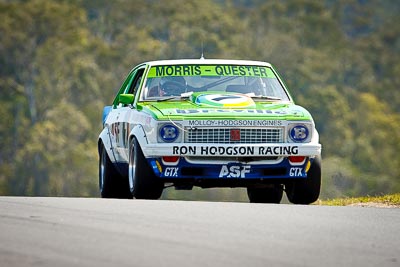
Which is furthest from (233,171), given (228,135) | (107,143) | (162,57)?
(162,57)

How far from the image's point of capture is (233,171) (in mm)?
13711

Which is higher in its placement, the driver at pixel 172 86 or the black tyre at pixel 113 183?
the driver at pixel 172 86

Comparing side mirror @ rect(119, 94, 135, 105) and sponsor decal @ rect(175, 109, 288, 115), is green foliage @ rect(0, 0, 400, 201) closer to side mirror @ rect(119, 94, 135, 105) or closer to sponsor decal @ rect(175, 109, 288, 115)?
side mirror @ rect(119, 94, 135, 105)

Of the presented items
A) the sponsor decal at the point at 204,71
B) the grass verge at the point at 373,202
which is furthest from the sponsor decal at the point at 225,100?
the grass verge at the point at 373,202

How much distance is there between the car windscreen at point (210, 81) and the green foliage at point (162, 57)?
110ft

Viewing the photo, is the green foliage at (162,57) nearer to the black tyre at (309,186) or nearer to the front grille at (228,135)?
the black tyre at (309,186)

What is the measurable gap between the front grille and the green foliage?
34.8 m

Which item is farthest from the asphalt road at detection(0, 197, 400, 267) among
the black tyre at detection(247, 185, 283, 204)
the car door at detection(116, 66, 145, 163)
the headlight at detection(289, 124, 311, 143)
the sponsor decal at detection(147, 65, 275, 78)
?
the black tyre at detection(247, 185, 283, 204)

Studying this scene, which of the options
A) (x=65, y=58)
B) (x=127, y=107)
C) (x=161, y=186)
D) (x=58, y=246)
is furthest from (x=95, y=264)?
(x=65, y=58)

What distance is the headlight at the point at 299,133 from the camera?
13.9 meters

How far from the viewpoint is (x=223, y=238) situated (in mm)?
9211

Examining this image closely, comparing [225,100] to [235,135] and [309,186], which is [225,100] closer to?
[235,135]

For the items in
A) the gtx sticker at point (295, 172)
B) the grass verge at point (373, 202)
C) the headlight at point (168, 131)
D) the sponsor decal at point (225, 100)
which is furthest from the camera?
the grass verge at point (373, 202)

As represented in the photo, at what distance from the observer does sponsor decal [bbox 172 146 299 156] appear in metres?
13.7
